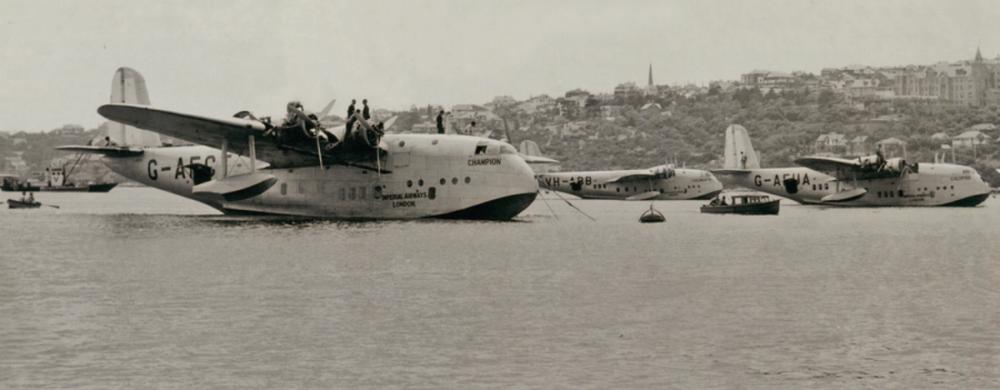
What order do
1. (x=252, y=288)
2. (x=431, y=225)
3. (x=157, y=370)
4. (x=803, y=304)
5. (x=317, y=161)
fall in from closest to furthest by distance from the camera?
(x=157, y=370)
(x=803, y=304)
(x=252, y=288)
(x=431, y=225)
(x=317, y=161)

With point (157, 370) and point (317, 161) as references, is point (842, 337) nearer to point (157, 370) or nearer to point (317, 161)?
point (157, 370)

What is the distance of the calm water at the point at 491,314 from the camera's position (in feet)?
55.2

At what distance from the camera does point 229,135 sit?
172 feet

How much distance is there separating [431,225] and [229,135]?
10.6 m

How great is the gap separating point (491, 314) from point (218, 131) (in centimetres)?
3258

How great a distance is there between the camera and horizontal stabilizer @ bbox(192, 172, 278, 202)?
5097cm

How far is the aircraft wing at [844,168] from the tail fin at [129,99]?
5123cm

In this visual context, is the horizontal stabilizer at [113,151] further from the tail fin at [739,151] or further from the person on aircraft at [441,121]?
the tail fin at [739,151]

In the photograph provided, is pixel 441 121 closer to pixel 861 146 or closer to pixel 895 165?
pixel 895 165

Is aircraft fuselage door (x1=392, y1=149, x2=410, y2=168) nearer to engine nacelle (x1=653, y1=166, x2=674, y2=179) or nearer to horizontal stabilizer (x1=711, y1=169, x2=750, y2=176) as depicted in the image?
horizontal stabilizer (x1=711, y1=169, x2=750, y2=176)

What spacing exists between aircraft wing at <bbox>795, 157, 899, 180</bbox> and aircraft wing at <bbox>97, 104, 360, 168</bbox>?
157 ft

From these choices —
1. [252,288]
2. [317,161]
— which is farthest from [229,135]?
[252,288]

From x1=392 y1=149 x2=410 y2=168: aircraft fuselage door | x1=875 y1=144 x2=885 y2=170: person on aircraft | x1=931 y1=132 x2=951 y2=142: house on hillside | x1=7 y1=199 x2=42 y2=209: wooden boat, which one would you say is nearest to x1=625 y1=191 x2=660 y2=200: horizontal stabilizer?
x1=875 y1=144 x2=885 y2=170: person on aircraft

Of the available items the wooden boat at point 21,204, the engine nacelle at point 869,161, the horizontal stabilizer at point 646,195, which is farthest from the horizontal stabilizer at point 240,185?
the horizontal stabilizer at point 646,195
